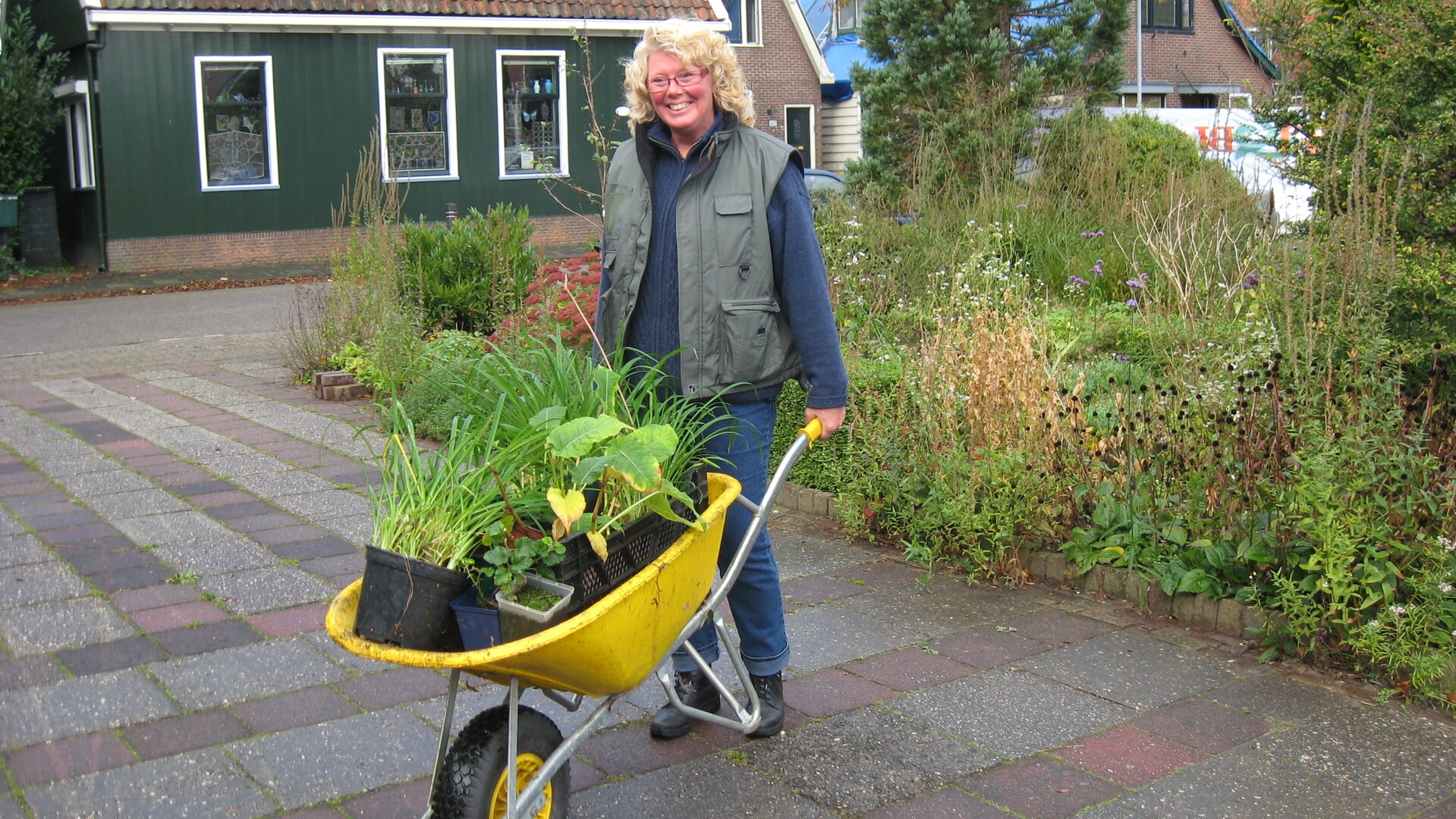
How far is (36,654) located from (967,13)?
14.1 metres

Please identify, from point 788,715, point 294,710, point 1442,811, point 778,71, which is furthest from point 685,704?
point 778,71

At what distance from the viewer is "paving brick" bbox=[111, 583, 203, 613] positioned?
459 centimetres

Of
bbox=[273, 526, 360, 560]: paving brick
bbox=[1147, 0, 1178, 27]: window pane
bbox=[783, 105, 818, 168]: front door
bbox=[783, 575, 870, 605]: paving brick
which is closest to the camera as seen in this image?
bbox=[783, 575, 870, 605]: paving brick

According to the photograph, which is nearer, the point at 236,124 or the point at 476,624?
the point at 476,624

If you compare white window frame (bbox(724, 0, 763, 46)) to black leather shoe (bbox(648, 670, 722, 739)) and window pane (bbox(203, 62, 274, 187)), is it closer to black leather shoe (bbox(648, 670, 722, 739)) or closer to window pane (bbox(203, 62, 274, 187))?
window pane (bbox(203, 62, 274, 187))

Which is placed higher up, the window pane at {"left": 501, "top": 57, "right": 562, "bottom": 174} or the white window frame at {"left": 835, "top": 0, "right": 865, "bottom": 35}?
the white window frame at {"left": 835, "top": 0, "right": 865, "bottom": 35}

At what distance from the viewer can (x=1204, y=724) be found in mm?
3607

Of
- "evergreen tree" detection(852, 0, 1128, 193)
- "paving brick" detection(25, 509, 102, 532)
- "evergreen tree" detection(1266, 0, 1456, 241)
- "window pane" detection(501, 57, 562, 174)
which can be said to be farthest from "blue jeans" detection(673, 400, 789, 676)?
"window pane" detection(501, 57, 562, 174)

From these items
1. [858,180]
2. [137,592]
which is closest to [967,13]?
[858,180]

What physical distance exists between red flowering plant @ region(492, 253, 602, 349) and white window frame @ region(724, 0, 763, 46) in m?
23.1

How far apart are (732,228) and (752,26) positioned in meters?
27.8

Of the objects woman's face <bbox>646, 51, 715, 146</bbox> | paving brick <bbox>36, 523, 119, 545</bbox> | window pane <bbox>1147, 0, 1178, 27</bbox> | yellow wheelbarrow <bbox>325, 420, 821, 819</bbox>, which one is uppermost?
window pane <bbox>1147, 0, 1178, 27</bbox>

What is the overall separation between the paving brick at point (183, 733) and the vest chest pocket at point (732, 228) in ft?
5.97

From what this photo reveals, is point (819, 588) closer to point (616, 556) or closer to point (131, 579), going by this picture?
point (616, 556)
